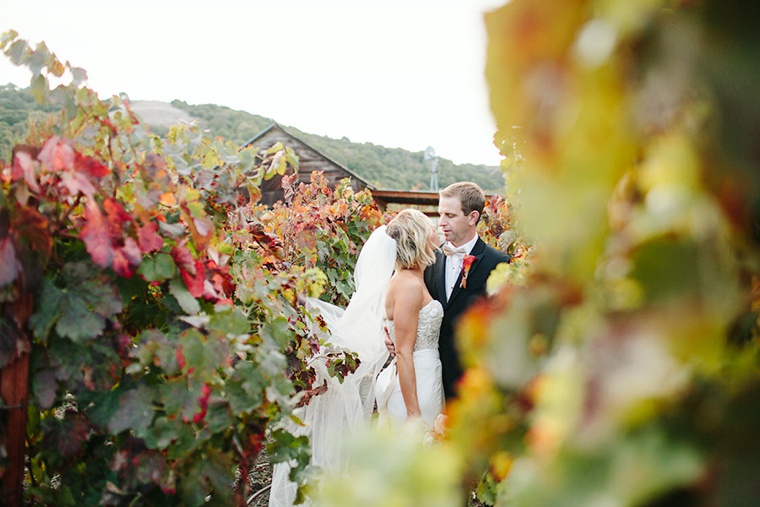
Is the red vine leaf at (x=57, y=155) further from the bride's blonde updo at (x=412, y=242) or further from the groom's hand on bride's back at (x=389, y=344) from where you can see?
the groom's hand on bride's back at (x=389, y=344)

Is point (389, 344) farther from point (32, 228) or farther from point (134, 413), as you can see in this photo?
point (32, 228)

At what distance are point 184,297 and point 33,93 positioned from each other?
82cm

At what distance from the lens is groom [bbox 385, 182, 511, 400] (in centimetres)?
429

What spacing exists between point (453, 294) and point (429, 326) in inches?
15.3

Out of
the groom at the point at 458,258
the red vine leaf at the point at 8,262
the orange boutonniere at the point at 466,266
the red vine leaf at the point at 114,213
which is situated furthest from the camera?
the groom at the point at 458,258

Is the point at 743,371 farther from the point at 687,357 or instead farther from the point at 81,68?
the point at 81,68

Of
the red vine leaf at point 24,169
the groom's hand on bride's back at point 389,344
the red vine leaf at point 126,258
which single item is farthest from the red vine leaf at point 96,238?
the groom's hand on bride's back at point 389,344

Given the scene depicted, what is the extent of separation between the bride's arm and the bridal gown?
0.59 ft

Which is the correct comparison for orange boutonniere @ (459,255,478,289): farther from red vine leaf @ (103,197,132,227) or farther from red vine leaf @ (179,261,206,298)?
red vine leaf @ (103,197,132,227)

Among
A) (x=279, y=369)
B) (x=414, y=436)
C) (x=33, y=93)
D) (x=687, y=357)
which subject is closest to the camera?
(x=687, y=357)

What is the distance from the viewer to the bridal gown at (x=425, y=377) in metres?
4.05

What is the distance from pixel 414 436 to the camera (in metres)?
0.52

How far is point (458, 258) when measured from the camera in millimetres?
4625

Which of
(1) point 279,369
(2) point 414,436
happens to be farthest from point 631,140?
(1) point 279,369
